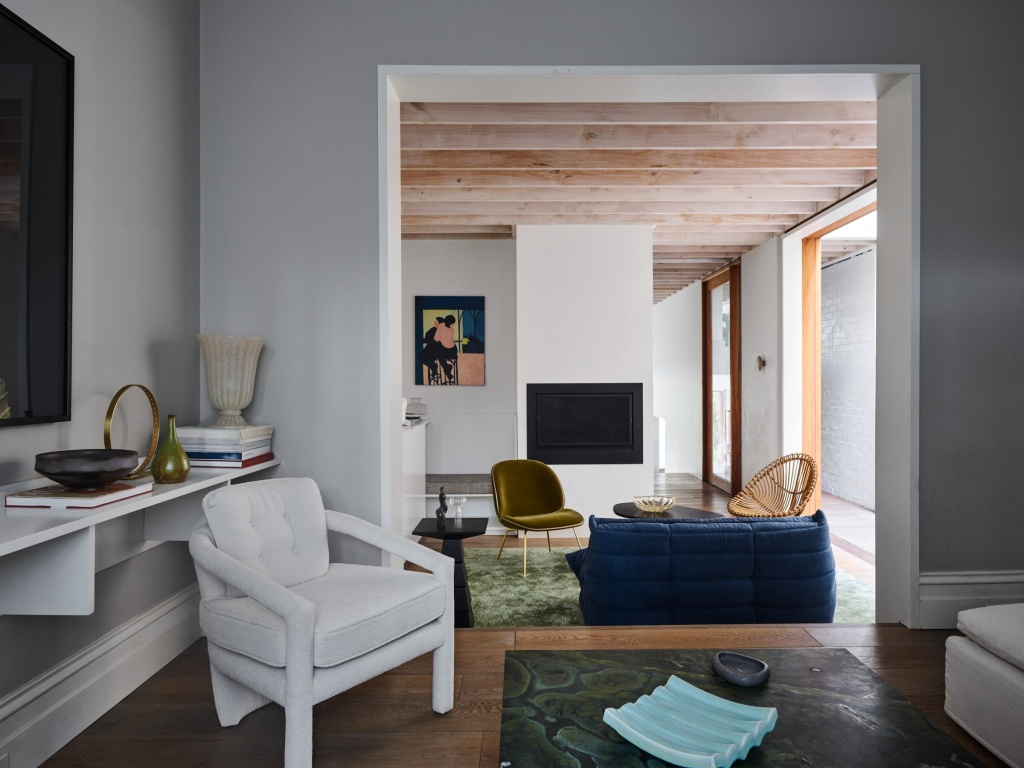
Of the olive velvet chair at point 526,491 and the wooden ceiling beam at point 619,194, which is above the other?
the wooden ceiling beam at point 619,194

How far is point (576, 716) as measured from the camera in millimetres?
1639

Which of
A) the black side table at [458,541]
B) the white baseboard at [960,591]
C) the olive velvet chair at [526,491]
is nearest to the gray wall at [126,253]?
the black side table at [458,541]

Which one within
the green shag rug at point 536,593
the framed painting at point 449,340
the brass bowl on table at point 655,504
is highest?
the framed painting at point 449,340

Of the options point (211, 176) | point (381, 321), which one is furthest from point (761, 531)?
point (211, 176)

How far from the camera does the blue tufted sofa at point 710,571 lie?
2551mm

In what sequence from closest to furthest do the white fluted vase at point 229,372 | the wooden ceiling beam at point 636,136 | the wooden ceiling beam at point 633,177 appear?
the white fluted vase at point 229,372 < the wooden ceiling beam at point 636,136 < the wooden ceiling beam at point 633,177

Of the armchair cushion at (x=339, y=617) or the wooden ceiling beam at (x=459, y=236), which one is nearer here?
the armchair cushion at (x=339, y=617)

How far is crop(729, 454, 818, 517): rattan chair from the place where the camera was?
4535mm

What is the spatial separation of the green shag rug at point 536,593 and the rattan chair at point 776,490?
1.85ft

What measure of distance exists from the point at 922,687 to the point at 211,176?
336 centimetres

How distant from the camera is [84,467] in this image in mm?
1705

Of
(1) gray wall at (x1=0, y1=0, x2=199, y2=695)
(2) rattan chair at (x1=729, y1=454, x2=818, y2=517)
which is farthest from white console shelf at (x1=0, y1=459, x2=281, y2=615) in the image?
(2) rattan chair at (x1=729, y1=454, x2=818, y2=517)

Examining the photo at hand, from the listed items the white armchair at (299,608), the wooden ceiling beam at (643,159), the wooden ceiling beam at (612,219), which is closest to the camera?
the white armchair at (299,608)

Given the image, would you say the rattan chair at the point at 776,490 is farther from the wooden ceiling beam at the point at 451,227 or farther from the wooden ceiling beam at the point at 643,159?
the wooden ceiling beam at the point at 451,227
